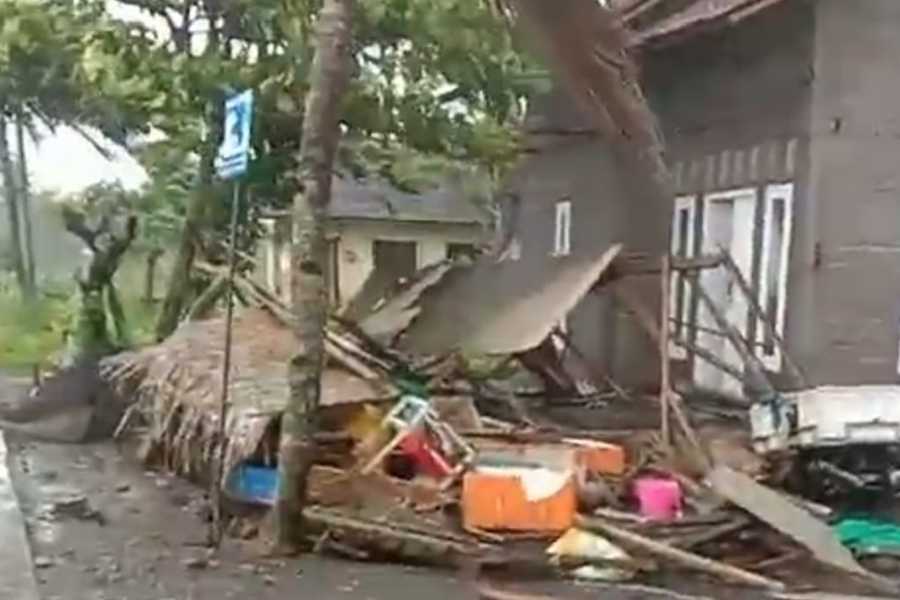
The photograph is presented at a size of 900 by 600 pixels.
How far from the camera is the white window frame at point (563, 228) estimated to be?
19.8 m

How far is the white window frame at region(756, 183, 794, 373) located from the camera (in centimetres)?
1244

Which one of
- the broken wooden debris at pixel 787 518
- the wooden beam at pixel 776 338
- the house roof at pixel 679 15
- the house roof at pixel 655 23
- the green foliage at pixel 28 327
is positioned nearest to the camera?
the broken wooden debris at pixel 787 518

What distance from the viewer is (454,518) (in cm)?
954

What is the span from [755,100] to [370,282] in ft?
11.9

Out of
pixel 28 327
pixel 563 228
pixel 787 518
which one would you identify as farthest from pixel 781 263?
pixel 28 327

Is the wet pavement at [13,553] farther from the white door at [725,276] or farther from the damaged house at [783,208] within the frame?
the white door at [725,276]

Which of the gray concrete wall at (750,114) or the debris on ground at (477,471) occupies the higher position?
the gray concrete wall at (750,114)

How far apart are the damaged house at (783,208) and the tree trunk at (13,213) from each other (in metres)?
14.2

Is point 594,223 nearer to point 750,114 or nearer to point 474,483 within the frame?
point 750,114

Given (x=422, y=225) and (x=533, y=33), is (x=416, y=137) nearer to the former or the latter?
(x=533, y=33)

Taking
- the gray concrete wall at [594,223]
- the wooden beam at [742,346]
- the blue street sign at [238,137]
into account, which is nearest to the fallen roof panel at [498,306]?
the gray concrete wall at [594,223]

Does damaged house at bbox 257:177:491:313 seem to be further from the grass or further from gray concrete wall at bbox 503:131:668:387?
gray concrete wall at bbox 503:131:668:387

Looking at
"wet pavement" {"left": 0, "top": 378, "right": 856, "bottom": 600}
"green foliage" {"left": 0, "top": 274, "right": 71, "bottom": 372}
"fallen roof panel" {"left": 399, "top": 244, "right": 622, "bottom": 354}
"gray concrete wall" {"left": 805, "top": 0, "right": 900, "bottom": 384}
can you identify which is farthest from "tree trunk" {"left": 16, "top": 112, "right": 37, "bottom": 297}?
"gray concrete wall" {"left": 805, "top": 0, "right": 900, "bottom": 384}

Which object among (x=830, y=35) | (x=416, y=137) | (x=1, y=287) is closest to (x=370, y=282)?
(x=416, y=137)
